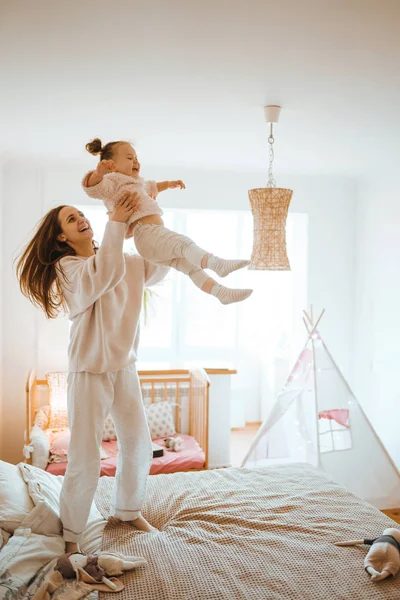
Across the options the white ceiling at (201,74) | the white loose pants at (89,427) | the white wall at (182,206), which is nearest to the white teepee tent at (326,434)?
the white wall at (182,206)

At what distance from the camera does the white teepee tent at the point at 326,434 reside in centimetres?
372

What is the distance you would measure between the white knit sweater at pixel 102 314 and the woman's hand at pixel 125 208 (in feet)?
0.08

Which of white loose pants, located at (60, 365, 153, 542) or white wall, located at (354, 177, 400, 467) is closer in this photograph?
white loose pants, located at (60, 365, 153, 542)

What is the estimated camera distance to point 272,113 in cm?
294

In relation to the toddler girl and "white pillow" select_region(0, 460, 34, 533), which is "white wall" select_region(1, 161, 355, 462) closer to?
"white pillow" select_region(0, 460, 34, 533)

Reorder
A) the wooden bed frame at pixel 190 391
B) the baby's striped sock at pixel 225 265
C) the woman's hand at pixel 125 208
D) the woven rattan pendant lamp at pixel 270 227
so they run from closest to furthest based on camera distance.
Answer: the baby's striped sock at pixel 225 265 → the woman's hand at pixel 125 208 → the woven rattan pendant lamp at pixel 270 227 → the wooden bed frame at pixel 190 391

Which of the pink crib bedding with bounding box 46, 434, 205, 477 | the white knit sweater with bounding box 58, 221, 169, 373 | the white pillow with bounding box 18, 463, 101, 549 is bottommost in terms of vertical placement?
the pink crib bedding with bounding box 46, 434, 205, 477

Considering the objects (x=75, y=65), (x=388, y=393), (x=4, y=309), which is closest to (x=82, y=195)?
(x=4, y=309)

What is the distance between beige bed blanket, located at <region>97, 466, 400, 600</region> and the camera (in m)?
1.84

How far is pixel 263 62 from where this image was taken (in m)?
2.33

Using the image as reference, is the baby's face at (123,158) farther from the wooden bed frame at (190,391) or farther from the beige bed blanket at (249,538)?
the wooden bed frame at (190,391)

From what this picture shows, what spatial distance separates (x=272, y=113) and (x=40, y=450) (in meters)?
2.42

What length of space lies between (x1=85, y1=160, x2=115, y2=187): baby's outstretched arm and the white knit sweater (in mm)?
185

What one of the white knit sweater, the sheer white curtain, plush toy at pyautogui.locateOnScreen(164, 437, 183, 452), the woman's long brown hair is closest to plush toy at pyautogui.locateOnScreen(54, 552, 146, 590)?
the white knit sweater
